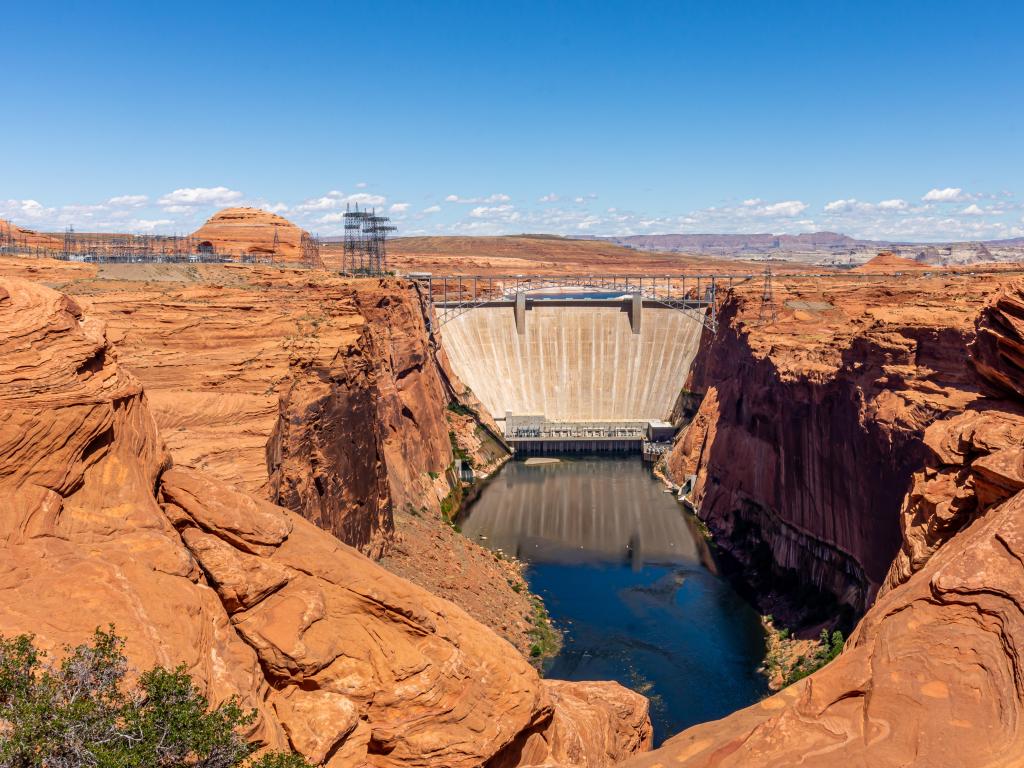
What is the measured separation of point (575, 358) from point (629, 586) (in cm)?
4652

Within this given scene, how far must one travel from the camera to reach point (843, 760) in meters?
12.6

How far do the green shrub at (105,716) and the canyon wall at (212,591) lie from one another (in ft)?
2.34

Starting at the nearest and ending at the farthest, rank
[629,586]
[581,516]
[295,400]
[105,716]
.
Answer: [105,716]
[295,400]
[629,586]
[581,516]

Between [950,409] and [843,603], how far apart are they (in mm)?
13418

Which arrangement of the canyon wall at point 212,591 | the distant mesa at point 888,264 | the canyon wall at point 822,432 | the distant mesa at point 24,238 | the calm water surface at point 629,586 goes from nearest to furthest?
the canyon wall at point 212,591 < the canyon wall at point 822,432 < the calm water surface at point 629,586 < the distant mesa at point 24,238 < the distant mesa at point 888,264

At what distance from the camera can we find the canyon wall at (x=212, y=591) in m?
13.9

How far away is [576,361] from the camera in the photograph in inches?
3885

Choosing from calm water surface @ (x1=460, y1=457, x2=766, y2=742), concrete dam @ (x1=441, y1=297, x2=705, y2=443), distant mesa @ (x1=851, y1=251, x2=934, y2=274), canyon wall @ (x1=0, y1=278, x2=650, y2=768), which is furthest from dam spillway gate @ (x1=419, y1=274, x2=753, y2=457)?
canyon wall @ (x1=0, y1=278, x2=650, y2=768)

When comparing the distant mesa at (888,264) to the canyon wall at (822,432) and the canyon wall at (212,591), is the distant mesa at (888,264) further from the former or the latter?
the canyon wall at (212,591)

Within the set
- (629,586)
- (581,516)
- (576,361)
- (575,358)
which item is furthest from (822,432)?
(575,358)

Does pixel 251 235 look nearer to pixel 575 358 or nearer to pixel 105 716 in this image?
pixel 575 358

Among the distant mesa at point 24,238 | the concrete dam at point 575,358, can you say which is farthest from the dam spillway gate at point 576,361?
the distant mesa at point 24,238

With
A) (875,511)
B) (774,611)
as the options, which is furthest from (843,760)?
(774,611)

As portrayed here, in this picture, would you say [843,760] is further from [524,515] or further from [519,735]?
[524,515]
